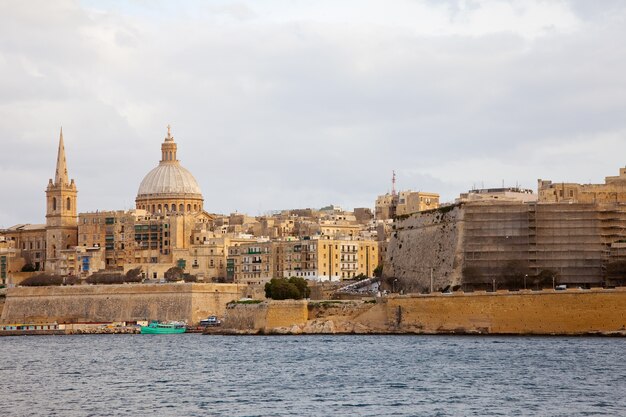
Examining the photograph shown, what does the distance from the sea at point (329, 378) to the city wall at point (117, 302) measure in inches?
837

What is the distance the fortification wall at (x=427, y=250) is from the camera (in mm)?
74312

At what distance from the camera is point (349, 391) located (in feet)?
133

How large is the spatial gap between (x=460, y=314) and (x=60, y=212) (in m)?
52.1

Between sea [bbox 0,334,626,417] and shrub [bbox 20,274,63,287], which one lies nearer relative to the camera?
sea [bbox 0,334,626,417]

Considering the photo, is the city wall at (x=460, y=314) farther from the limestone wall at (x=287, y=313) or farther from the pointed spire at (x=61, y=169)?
the pointed spire at (x=61, y=169)

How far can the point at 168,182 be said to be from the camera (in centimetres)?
11581

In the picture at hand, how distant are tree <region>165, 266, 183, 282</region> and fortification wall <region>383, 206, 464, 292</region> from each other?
18.7m

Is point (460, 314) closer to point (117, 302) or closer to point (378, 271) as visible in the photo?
point (378, 271)

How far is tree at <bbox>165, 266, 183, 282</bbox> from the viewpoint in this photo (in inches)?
3836

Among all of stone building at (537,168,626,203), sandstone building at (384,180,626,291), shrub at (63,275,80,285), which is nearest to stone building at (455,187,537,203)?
stone building at (537,168,626,203)

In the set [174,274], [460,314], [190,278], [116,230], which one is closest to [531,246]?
[460,314]

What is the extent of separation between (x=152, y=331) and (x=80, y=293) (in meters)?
9.75

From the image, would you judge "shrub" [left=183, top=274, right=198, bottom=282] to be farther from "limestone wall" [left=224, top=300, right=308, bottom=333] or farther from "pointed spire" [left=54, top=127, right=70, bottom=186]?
"limestone wall" [left=224, top=300, right=308, bottom=333]

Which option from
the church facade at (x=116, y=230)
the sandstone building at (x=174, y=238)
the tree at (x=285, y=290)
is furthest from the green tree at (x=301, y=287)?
the church facade at (x=116, y=230)
